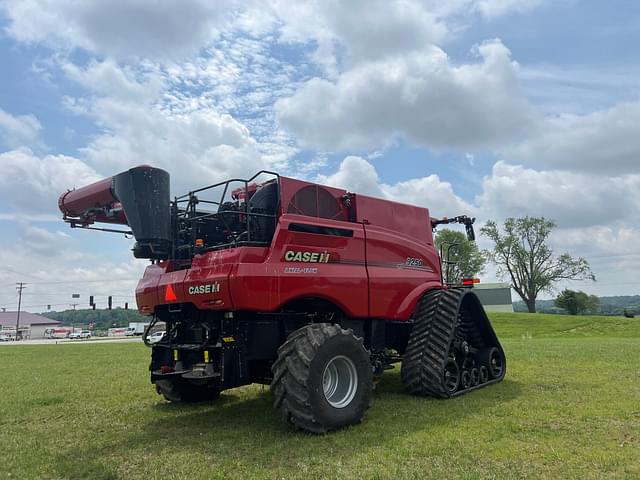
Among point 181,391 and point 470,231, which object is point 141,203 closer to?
point 181,391

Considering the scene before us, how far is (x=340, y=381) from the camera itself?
23.4 ft

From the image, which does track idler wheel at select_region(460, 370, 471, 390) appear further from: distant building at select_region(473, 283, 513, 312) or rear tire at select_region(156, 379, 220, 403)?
distant building at select_region(473, 283, 513, 312)

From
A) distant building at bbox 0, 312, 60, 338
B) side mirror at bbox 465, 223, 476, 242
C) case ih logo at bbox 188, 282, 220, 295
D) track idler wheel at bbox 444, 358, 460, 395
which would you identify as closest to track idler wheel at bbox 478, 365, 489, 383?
track idler wheel at bbox 444, 358, 460, 395

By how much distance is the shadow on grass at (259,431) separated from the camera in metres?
5.71

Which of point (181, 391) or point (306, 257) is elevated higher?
point (306, 257)

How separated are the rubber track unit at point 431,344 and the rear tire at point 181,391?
3.38 meters

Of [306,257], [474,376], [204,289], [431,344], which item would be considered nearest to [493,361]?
[474,376]

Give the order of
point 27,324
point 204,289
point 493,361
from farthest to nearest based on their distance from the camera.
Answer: point 27,324 → point 493,361 → point 204,289

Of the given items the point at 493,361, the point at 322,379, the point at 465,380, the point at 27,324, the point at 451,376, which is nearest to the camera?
the point at 322,379

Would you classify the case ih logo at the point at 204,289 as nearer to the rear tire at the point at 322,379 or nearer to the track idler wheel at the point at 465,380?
the rear tire at the point at 322,379

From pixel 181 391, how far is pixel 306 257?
3552mm

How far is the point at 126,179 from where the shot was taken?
281 inches

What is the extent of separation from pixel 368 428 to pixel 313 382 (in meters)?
1.05

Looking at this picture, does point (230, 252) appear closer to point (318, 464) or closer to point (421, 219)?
point (318, 464)
